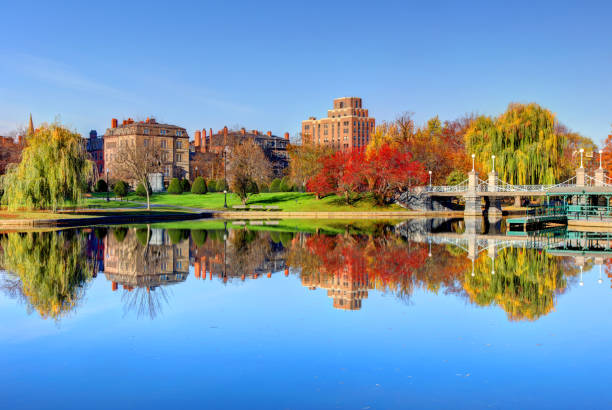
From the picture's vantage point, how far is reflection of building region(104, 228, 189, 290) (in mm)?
16641

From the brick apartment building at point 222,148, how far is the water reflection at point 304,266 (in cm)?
6607

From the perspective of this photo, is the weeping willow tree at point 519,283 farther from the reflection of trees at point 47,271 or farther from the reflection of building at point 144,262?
the reflection of trees at point 47,271

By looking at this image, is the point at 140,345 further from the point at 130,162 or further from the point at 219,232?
the point at 130,162

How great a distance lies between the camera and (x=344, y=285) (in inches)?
611

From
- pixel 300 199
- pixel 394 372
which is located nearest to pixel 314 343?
pixel 394 372

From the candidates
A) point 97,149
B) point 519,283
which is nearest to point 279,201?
point 519,283

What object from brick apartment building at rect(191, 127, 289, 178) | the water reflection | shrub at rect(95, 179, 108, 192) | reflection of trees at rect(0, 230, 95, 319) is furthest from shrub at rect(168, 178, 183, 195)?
reflection of trees at rect(0, 230, 95, 319)

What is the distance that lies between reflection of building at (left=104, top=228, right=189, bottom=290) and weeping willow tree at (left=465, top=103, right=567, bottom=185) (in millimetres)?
37963

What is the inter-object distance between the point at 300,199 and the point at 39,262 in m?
47.6

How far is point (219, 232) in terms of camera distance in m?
34.5

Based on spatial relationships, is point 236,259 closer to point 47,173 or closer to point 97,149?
point 47,173

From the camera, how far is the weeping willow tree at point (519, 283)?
13.1 metres

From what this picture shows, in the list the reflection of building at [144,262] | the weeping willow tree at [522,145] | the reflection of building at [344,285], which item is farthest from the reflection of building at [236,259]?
the weeping willow tree at [522,145]

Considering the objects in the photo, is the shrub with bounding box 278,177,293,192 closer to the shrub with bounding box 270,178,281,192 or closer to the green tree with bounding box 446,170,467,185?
the shrub with bounding box 270,178,281,192
